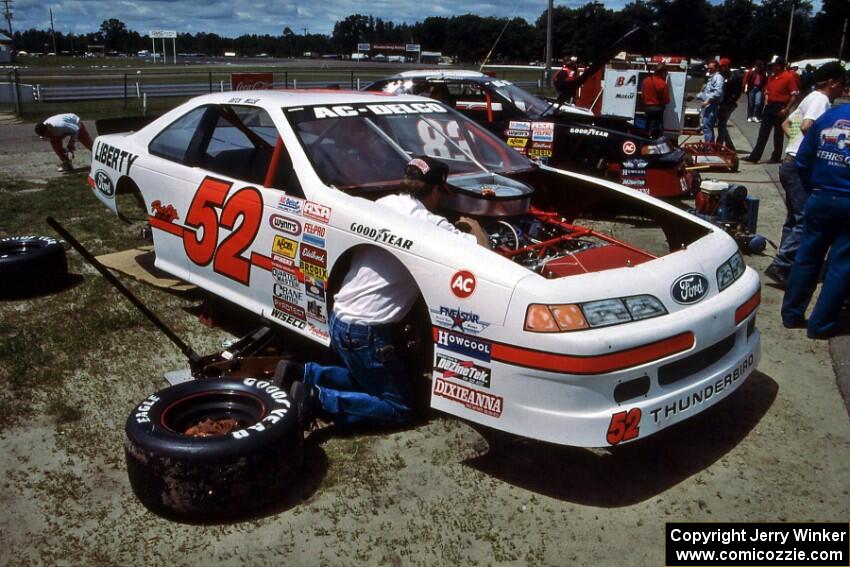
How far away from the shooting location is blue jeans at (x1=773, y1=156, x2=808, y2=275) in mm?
5930

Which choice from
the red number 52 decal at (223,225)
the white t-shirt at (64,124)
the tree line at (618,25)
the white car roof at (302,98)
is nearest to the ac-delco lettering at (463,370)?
the red number 52 decal at (223,225)

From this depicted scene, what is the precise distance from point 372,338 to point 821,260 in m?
3.24

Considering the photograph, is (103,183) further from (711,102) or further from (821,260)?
(711,102)

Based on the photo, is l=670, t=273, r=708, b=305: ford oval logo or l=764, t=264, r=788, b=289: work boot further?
l=764, t=264, r=788, b=289: work boot

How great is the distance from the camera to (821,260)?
4953 millimetres

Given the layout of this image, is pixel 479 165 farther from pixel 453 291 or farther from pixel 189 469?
pixel 189 469

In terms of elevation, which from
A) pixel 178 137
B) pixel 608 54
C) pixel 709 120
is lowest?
pixel 178 137

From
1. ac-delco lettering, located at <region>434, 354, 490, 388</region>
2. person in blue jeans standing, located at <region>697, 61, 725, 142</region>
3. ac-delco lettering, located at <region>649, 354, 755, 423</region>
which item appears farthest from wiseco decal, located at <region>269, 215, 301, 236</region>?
person in blue jeans standing, located at <region>697, 61, 725, 142</region>

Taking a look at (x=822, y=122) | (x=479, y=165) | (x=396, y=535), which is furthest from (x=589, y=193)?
(x=396, y=535)

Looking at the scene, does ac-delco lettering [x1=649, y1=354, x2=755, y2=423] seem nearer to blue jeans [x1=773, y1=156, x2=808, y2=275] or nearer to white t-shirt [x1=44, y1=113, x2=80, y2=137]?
blue jeans [x1=773, y1=156, x2=808, y2=275]

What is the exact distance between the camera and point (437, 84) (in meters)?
9.82

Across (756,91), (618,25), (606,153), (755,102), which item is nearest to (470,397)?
(606,153)

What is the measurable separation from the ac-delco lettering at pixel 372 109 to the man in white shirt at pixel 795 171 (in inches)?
119

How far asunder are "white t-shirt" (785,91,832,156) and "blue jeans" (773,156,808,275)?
0.60ft
